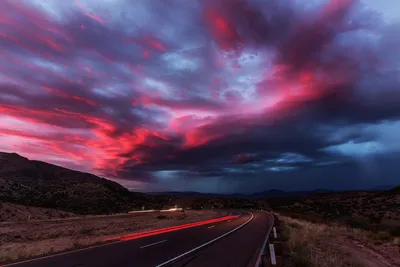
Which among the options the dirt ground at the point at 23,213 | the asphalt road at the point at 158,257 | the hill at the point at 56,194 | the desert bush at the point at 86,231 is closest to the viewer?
the asphalt road at the point at 158,257

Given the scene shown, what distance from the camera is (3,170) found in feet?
383

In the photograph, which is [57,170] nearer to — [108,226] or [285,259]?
[108,226]

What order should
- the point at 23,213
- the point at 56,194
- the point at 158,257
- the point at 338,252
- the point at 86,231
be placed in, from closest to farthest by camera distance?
the point at 158,257 < the point at 338,252 < the point at 86,231 < the point at 23,213 < the point at 56,194

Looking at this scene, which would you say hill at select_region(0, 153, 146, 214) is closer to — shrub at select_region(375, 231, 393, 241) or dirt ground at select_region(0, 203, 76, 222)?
dirt ground at select_region(0, 203, 76, 222)

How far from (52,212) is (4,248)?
2878cm

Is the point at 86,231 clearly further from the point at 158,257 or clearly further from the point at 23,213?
the point at 23,213

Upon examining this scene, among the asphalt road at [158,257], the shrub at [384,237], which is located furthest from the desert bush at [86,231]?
the shrub at [384,237]

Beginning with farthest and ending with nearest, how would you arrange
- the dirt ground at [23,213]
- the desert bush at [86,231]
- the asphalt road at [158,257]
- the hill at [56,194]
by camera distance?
the hill at [56,194] < the dirt ground at [23,213] < the desert bush at [86,231] < the asphalt road at [158,257]

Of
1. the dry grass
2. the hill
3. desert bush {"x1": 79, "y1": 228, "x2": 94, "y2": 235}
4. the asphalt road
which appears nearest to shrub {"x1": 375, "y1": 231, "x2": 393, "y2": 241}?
the dry grass

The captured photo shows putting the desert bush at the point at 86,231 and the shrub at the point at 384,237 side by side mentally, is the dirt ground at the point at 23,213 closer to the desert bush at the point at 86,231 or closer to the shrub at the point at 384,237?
the desert bush at the point at 86,231

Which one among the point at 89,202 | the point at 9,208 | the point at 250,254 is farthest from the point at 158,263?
the point at 89,202

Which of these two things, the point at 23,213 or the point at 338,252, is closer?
the point at 338,252

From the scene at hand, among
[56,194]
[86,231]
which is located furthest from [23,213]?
[56,194]

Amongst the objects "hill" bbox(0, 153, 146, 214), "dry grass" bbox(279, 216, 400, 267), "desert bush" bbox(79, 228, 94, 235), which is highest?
"hill" bbox(0, 153, 146, 214)
